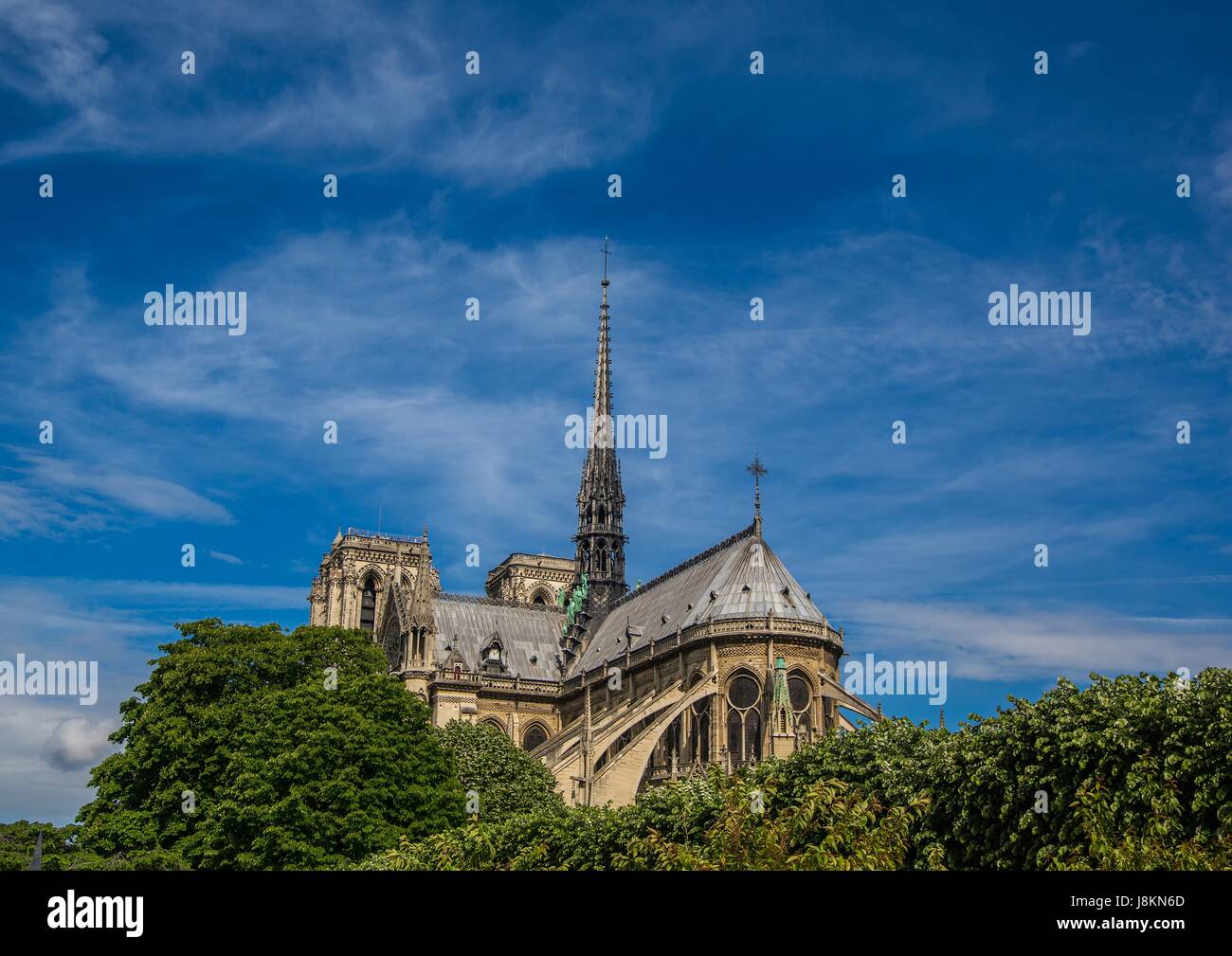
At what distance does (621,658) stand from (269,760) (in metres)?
37.5

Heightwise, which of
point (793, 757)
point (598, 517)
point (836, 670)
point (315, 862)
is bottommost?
point (315, 862)

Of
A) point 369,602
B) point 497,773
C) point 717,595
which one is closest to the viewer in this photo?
point 497,773

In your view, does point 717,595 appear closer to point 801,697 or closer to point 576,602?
point 801,697

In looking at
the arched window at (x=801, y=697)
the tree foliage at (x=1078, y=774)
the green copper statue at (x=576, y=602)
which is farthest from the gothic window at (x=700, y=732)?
the tree foliage at (x=1078, y=774)

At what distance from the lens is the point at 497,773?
210 ft

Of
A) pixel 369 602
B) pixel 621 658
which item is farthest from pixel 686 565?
pixel 369 602

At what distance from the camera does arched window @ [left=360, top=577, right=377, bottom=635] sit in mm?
139375

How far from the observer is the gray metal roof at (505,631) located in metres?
99.8

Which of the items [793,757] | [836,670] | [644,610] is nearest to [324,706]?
[793,757]

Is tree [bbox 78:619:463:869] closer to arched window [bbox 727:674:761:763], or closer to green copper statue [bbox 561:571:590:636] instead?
arched window [bbox 727:674:761:763]

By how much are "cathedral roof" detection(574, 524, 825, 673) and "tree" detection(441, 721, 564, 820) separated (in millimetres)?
16995
